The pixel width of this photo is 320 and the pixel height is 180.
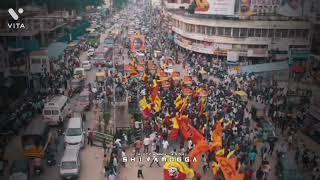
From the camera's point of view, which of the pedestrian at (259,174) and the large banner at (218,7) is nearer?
the pedestrian at (259,174)

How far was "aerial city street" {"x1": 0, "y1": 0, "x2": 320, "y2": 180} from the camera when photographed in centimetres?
1098

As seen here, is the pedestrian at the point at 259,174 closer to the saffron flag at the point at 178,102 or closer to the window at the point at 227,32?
the saffron flag at the point at 178,102

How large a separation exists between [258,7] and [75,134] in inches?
721

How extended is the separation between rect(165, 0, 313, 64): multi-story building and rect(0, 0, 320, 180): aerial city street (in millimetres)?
80

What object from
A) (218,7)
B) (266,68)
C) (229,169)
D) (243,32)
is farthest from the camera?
(218,7)

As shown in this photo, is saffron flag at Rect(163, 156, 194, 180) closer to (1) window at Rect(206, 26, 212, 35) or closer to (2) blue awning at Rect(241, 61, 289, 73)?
(2) blue awning at Rect(241, 61, 289, 73)

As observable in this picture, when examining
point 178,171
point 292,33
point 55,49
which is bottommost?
point 178,171

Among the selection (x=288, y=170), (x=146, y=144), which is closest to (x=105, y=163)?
(x=146, y=144)

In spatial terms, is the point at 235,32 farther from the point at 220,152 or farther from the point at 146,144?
the point at 220,152

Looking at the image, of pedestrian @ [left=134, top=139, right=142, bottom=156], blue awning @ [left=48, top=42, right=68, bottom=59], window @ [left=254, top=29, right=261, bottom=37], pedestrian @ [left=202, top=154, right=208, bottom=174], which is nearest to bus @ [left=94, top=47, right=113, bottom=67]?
blue awning @ [left=48, top=42, right=68, bottom=59]

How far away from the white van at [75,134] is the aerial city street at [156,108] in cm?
3

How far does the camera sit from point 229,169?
981 cm

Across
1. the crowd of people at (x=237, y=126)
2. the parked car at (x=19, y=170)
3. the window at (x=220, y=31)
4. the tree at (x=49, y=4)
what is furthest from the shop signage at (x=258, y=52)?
the parked car at (x=19, y=170)

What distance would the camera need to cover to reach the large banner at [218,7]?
90.3 feet
